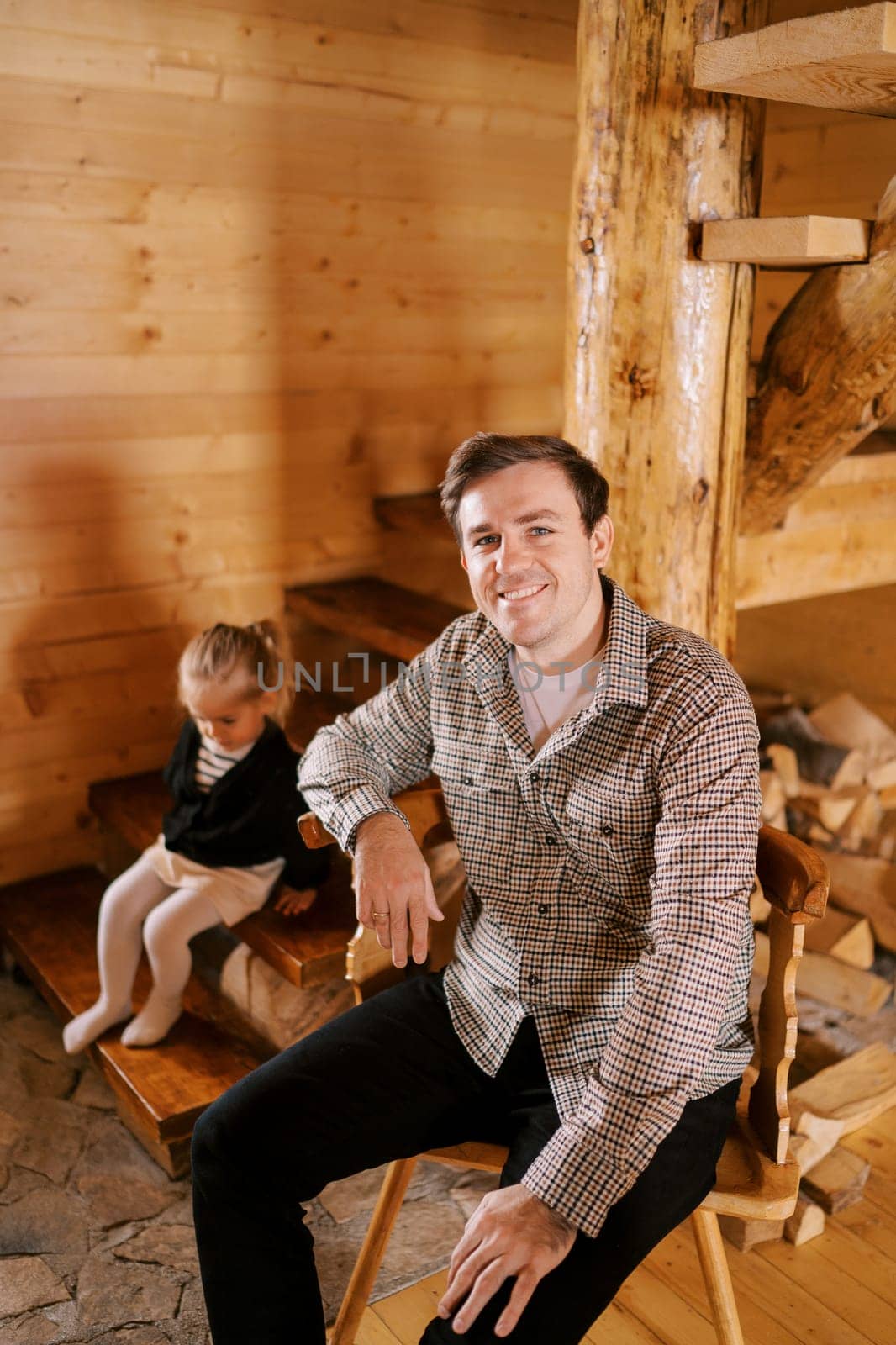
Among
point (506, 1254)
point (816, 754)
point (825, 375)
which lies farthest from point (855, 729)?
point (506, 1254)

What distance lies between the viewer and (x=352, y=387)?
3.21m

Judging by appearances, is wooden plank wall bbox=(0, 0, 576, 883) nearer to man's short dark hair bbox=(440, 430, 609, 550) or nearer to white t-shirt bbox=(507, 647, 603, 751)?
man's short dark hair bbox=(440, 430, 609, 550)

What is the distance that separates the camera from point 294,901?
8.27 ft

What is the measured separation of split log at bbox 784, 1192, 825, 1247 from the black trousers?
637 millimetres

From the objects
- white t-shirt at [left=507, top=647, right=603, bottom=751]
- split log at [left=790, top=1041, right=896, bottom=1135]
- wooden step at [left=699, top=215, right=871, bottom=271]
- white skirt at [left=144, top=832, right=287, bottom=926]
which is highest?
wooden step at [left=699, top=215, right=871, bottom=271]

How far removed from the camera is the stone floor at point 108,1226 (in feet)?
6.36

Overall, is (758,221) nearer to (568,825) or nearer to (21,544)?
(568,825)

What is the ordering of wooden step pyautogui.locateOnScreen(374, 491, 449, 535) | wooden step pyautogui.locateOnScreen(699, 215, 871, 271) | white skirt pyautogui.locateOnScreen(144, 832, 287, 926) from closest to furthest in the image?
1. wooden step pyautogui.locateOnScreen(699, 215, 871, 271)
2. white skirt pyautogui.locateOnScreen(144, 832, 287, 926)
3. wooden step pyautogui.locateOnScreen(374, 491, 449, 535)

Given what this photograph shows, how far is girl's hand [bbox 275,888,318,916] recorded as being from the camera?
8.25ft

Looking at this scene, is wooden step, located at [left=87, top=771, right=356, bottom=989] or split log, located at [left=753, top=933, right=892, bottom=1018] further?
split log, located at [left=753, top=933, right=892, bottom=1018]

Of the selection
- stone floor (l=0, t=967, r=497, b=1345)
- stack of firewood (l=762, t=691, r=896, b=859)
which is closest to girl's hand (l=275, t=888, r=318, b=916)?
stone floor (l=0, t=967, r=497, b=1345)

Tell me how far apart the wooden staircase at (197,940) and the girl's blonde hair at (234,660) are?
1.39ft

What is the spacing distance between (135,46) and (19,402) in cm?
83

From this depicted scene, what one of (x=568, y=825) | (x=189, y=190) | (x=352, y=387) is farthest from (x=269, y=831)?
(x=189, y=190)
